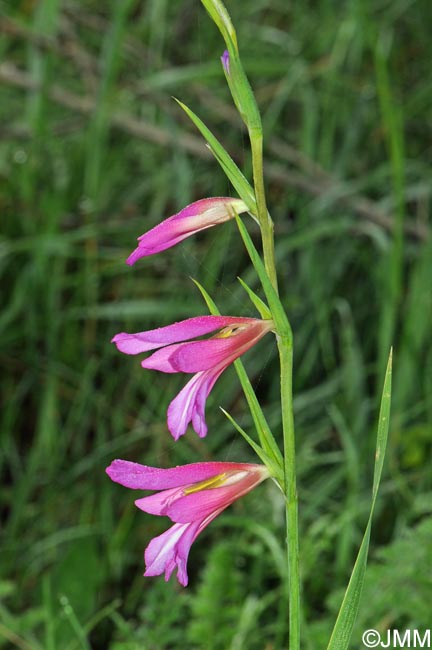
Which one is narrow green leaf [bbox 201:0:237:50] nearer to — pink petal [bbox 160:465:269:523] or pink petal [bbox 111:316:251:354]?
pink petal [bbox 111:316:251:354]

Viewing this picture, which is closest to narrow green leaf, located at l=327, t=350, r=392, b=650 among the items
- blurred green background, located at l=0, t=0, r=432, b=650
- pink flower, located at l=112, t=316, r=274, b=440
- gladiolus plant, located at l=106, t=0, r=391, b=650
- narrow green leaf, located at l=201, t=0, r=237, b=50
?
gladiolus plant, located at l=106, t=0, r=391, b=650

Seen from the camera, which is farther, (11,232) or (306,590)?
(11,232)

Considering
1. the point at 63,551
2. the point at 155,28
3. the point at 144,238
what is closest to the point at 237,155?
the point at 155,28

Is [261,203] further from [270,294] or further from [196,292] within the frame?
[196,292]

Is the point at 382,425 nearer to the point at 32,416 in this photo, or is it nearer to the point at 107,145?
the point at 32,416

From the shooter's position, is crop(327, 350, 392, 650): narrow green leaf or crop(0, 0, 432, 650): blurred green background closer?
crop(327, 350, 392, 650): narrow green leaf

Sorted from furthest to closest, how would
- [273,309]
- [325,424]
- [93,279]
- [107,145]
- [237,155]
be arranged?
[107,145]
[237,155]
[93,279]
[325,424]
[273,309]
